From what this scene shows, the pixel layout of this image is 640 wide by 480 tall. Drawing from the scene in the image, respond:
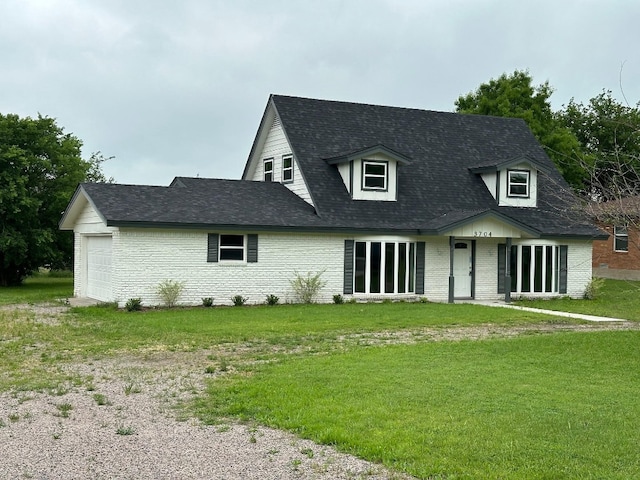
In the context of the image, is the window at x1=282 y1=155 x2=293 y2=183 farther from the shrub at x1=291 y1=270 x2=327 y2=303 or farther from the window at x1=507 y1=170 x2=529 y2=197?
the window at x1=507 y1=170 x2=529 y2=197

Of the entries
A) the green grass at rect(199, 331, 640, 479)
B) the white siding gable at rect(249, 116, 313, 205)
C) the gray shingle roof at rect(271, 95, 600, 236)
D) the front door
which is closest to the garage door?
the white siding gable at rect(249, 116, 313, 205)

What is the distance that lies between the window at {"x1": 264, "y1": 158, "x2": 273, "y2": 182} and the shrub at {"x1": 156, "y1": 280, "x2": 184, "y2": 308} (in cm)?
819

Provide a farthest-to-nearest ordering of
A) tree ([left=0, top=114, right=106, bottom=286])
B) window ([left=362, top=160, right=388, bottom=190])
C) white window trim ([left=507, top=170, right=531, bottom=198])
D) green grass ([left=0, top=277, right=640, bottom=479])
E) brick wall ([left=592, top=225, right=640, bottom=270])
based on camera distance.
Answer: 1. brick wall ([left=592, top=225, right=640, bottom=270])
2. tree ([left=0, top=114, right=106, bottom=286])
3. white window trim ([left=507, top=170, right=531, bottom=198])
4. window ([left=362, top=160, right=388, bottom=190])
5. green grass ([left=0, top=277, right=640, bottom=479])

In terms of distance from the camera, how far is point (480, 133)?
3312cm

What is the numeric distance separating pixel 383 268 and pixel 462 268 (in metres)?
3.24

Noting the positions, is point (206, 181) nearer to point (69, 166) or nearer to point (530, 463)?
point (69, 166)

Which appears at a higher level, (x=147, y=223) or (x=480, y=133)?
(x=480, y=133)

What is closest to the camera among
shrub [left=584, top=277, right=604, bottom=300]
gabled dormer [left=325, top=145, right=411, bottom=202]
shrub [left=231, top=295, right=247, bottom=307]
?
shrub [left=231, top=295, right=247, bottom=307]

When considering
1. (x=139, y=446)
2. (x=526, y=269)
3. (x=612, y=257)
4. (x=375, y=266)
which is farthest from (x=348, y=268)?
(x=612, y=257)

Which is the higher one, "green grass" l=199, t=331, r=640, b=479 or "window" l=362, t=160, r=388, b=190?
"window" l=362, t=160, r=388, b=190

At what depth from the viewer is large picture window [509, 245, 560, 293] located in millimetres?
28750

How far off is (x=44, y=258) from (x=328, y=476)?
30744mm

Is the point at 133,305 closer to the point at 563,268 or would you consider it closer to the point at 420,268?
the point at 420,268

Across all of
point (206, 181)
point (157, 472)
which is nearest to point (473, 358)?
point (157, 472)
